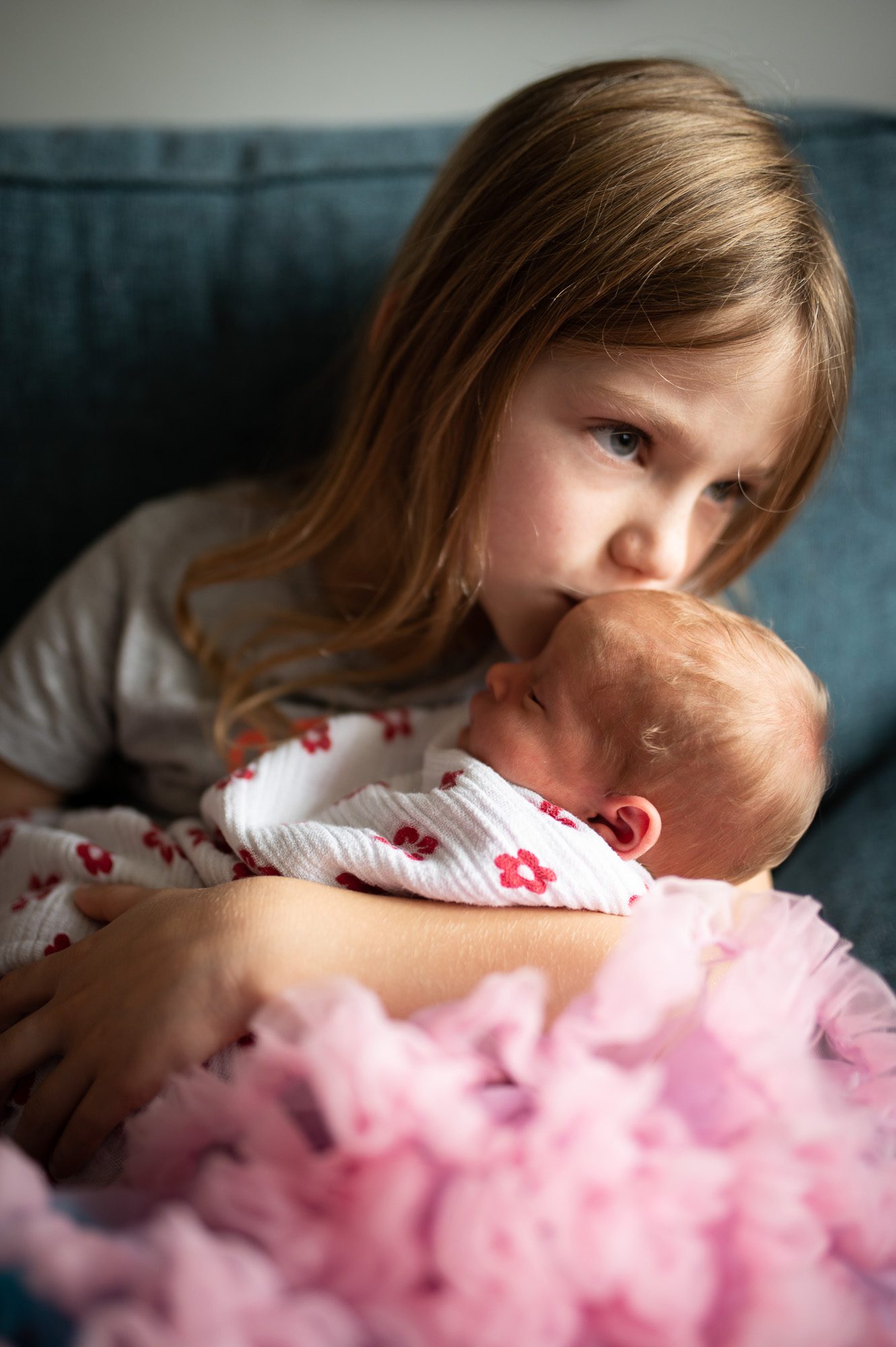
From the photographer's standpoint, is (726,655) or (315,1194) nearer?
(315,1194)

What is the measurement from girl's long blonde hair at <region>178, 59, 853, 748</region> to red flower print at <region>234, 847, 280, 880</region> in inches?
8.0

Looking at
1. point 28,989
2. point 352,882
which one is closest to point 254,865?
point 352,882

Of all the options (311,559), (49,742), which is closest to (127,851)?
→ (49,742)

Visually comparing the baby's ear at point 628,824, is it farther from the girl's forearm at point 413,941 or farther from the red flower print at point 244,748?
the red flower print at point 244,748

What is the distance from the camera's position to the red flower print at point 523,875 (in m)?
0.70

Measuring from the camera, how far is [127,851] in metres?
0.85

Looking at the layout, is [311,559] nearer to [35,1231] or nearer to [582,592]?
[582,592]

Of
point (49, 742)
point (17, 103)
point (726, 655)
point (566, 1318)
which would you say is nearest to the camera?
point (566, 1318)

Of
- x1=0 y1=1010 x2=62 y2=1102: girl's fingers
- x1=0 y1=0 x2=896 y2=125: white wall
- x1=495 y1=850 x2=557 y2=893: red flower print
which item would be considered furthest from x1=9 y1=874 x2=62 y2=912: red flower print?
x1=0 y1=0 x2=896 y2=125: white wall

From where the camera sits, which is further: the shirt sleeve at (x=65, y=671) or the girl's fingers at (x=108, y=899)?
the shirt sleeve at (x=65, y=671)

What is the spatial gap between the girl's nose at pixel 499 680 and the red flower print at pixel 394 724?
0.13 metres

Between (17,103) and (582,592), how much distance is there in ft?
3.13

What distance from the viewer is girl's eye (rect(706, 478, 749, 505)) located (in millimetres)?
903

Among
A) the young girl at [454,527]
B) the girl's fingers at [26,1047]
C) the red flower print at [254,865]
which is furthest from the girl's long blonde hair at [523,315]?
the girl's fingers at [26,1047]
